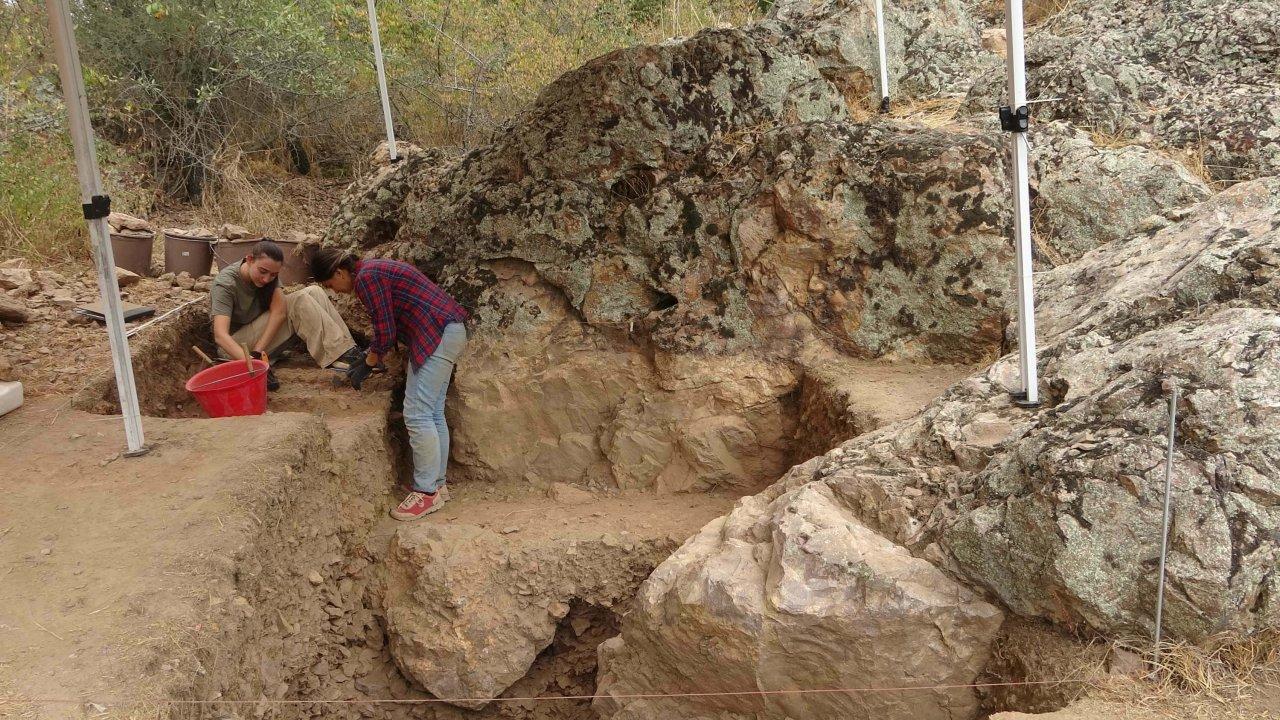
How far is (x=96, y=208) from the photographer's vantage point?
3713 millimetres

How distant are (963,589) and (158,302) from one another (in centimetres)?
547

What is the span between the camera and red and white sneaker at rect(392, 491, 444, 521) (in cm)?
490

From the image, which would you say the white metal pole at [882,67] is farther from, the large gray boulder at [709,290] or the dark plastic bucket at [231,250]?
the dark plastic bucket at [231,250]

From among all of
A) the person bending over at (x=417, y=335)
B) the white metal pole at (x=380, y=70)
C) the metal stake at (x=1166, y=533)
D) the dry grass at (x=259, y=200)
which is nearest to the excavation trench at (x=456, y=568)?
the person bending over at (x=417, y=335)

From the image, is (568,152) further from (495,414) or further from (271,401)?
(271,401)

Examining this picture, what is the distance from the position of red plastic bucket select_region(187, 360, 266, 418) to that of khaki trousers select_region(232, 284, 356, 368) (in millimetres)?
949

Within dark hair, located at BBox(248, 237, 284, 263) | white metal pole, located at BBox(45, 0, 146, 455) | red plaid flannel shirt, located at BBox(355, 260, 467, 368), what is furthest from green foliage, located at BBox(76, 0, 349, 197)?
white metal pole, located at BBox(45, 0, 146, 455)

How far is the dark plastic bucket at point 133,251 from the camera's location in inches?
254

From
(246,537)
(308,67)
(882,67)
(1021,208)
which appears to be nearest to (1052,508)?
(1021,208)

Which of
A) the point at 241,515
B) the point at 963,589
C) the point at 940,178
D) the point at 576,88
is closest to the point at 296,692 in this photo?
the point at 241,515

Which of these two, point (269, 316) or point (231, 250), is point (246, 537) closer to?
point (269, 316)

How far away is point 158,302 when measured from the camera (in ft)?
19.9

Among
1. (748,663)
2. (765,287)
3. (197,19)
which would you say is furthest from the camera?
(197,19)

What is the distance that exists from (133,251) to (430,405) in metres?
3.21
